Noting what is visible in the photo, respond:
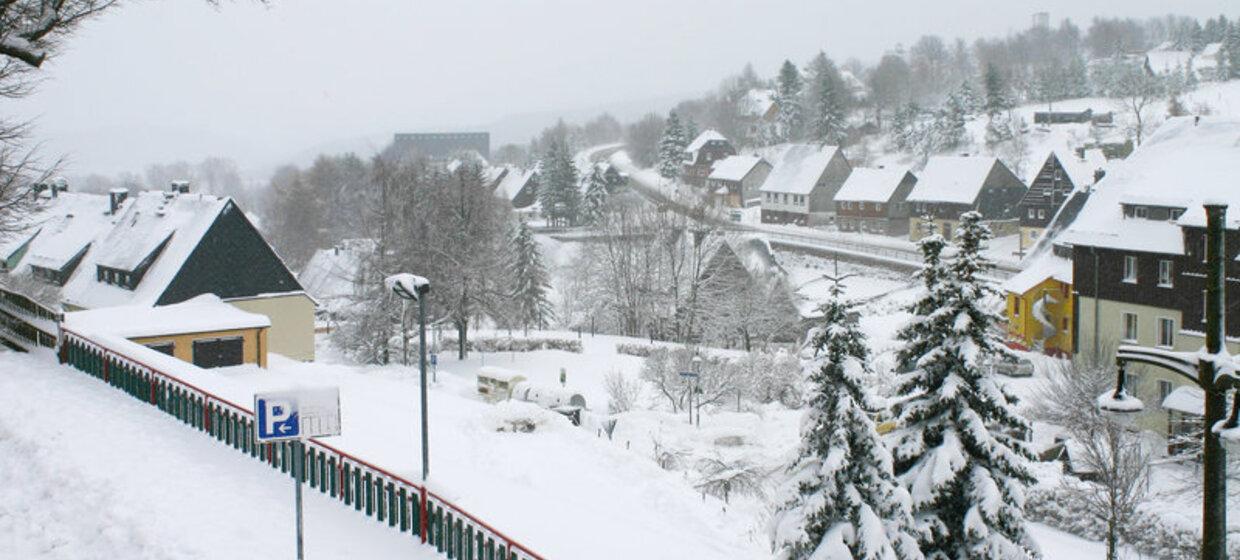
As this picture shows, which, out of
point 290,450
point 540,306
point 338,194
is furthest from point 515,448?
point 338,194

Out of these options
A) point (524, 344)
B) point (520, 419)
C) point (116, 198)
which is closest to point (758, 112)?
point (524, 344)

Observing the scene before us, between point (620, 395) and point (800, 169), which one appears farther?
point (800, 169)

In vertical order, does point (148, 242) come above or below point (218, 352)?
above

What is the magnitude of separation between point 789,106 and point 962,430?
4721 inches

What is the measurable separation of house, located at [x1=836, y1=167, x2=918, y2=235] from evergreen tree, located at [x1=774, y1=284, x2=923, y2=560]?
77.4 metres

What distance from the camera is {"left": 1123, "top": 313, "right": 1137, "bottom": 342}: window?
41188 mm

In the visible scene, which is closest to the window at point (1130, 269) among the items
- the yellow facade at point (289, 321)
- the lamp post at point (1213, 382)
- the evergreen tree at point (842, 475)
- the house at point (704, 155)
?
the evergreen tree at point (842, 475)

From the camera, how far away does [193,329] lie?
3366 centimetres

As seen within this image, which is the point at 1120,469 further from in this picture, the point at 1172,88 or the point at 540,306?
the point at 1172,88

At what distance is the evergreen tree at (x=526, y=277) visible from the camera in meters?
62.2

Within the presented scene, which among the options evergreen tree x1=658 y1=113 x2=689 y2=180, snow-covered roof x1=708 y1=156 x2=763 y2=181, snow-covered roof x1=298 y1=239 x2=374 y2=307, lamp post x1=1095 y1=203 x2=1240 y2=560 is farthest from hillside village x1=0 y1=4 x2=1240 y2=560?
evergreen tree x1=658 y1=113 x2=689 y2=180

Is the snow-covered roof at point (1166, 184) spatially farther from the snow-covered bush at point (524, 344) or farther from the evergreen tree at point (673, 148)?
the evergreen tree at point (673, 148)

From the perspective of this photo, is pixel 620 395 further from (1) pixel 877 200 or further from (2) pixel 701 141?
(2) pixel 701 141

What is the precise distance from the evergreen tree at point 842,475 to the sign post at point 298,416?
6.54 metres
